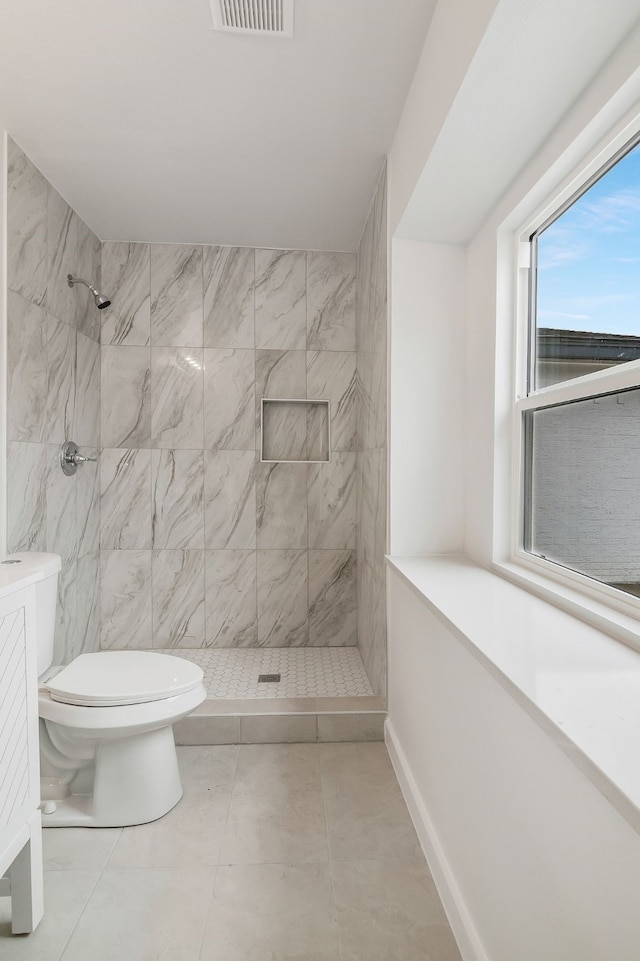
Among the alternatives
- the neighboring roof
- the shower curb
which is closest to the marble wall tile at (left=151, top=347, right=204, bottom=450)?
the shower curb

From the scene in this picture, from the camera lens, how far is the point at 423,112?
1.50 m

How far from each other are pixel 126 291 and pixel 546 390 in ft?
7.32

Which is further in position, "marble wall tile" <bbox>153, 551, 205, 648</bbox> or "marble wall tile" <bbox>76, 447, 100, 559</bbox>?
"marble wall tile" <bbox>153, 551, 205, 648</bbox>

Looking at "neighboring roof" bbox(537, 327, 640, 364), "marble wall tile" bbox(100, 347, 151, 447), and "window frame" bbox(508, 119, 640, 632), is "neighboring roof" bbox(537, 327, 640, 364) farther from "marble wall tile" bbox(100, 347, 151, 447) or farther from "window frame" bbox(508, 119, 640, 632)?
"marble wall tile" bbox(100, 347, 151, 447)

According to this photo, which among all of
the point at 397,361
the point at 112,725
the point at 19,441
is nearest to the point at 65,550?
the point at 19,441

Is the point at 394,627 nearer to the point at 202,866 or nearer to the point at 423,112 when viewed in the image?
the point at 202,866

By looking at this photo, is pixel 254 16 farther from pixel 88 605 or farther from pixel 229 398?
pixel 88 605

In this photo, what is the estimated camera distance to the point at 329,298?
2.90 metres

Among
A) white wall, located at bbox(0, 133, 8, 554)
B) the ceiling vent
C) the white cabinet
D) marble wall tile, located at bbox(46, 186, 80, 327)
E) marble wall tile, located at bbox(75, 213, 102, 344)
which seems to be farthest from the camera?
marble wall tile, located at bbox(75, 213, 102, 344)

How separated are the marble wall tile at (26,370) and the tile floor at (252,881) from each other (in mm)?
1380

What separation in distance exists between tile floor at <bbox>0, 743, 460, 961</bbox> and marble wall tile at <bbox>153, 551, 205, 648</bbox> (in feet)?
3.32

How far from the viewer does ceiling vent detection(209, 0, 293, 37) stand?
1.35 metres

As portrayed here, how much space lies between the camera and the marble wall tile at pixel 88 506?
259cm

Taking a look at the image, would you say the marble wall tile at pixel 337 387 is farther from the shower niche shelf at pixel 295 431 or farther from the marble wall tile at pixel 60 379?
the marble wall tile at pixel 60 379
